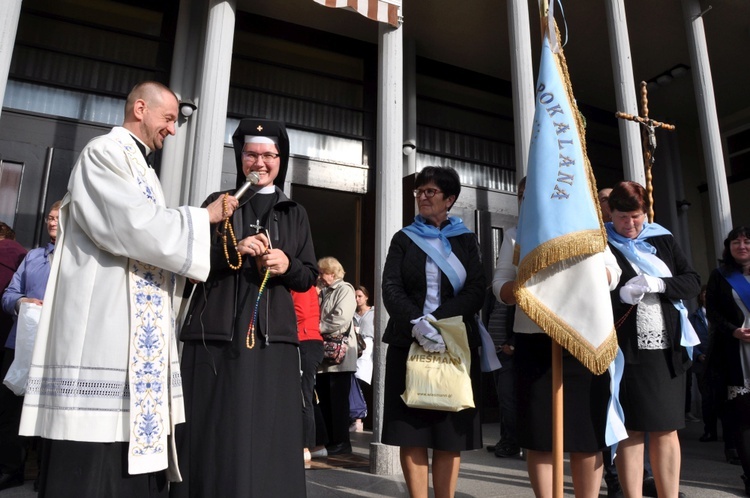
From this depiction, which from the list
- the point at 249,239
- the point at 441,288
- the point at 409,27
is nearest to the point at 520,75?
the point at 409,27

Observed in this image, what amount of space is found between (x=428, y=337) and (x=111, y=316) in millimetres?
1602

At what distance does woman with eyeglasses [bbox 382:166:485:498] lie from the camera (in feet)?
10.2

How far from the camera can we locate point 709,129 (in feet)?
27.0

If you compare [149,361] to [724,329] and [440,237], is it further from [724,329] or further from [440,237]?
[724,329]

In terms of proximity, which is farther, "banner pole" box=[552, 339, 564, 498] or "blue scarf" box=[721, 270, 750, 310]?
"blue scarf" box=[721, 270, 750, 310]

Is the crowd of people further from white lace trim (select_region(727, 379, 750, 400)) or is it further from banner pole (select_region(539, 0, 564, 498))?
banner pole (select_region(539, 0, 564, 498))

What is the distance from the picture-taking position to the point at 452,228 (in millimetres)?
3490

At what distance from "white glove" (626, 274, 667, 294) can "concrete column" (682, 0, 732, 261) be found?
5532mm

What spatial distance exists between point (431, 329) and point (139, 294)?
1526 mm

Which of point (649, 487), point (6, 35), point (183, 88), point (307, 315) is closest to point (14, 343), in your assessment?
point (307, 315)

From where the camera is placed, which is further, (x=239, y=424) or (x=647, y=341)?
(x=647, y=341)

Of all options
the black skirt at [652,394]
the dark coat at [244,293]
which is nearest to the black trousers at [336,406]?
the black skirt at [652,394]

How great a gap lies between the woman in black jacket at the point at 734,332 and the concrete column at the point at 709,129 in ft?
12.8

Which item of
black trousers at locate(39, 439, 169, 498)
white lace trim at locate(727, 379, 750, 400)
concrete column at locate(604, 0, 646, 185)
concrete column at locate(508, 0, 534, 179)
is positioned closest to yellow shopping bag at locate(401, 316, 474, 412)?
black trousers at locate(39, 439, 169, 498)
